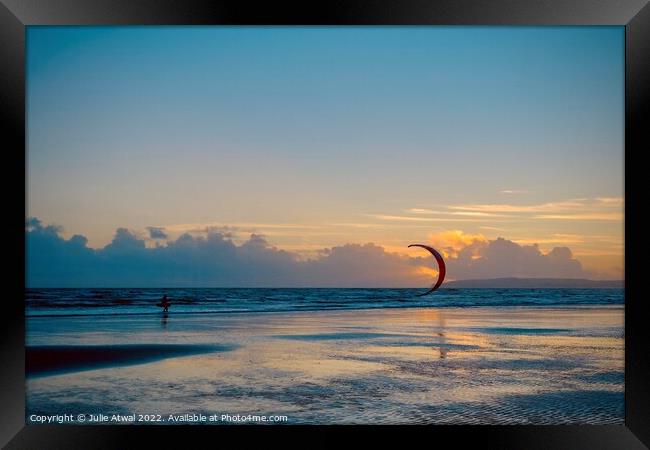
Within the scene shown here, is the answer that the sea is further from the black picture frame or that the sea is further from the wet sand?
the black picture frame

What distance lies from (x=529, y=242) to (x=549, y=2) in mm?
10234

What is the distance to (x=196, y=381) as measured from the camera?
5703 millimetres

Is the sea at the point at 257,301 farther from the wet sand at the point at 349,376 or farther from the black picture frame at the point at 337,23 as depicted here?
the black picture frame at the point at 337,23

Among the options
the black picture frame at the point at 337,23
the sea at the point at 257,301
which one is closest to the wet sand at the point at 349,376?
the black picture frame at the point at 337,23

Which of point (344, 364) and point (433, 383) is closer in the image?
point (433, 383)

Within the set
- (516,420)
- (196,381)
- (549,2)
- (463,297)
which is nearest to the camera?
(549,2)

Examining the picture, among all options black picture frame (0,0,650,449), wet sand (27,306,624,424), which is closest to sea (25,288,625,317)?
wet sand (27,306,624,424)

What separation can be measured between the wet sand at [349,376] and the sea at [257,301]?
5.16 m

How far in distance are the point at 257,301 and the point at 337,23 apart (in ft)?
51.3

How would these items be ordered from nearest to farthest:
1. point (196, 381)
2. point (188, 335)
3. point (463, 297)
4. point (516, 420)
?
point (516, 420)
point (196, 381)
point (188, 335)
point (463, 297)

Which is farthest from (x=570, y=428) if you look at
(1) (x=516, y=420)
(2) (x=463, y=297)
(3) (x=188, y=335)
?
(2) (x=463, y=297)

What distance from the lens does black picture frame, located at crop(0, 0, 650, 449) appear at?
412cm

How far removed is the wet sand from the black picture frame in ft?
2.02

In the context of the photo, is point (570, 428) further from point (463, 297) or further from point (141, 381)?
point (463, 297)
